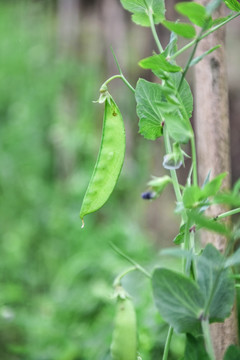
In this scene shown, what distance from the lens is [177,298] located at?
0.45 meters

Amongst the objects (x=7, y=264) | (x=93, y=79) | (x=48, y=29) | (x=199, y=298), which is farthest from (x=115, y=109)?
(x=48, y=29)

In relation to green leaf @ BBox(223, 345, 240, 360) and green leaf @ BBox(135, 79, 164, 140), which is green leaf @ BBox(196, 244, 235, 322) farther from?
green leaf @ BBox(135, 79, 164, 140)

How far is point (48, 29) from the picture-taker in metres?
4.03

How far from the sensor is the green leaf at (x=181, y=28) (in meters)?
0.45

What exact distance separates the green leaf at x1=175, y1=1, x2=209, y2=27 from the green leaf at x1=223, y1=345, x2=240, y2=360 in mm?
257

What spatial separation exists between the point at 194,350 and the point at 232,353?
3 centimetres

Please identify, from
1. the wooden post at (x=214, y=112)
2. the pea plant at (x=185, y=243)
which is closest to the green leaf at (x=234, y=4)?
the pea plant at (x=185, y=243)

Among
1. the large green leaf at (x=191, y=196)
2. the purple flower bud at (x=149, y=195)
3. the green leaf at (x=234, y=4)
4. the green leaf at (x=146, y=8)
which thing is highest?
the green leaf at (x=146, y=8)

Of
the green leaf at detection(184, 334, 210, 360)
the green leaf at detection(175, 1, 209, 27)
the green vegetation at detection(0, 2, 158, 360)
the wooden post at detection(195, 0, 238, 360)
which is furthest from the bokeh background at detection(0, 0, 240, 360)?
the green leaf at detection(175, 1, 209, 27)

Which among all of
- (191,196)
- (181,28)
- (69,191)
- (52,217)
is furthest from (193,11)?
(69,191)

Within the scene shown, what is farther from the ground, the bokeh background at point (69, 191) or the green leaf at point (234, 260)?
the bokeh background at point (69, 191)

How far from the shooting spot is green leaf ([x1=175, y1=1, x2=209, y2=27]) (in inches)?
16.8

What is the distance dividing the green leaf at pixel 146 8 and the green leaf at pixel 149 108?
0.25 feet

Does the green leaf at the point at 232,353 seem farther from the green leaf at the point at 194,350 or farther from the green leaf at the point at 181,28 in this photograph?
the green leaf at the point at 181,28
